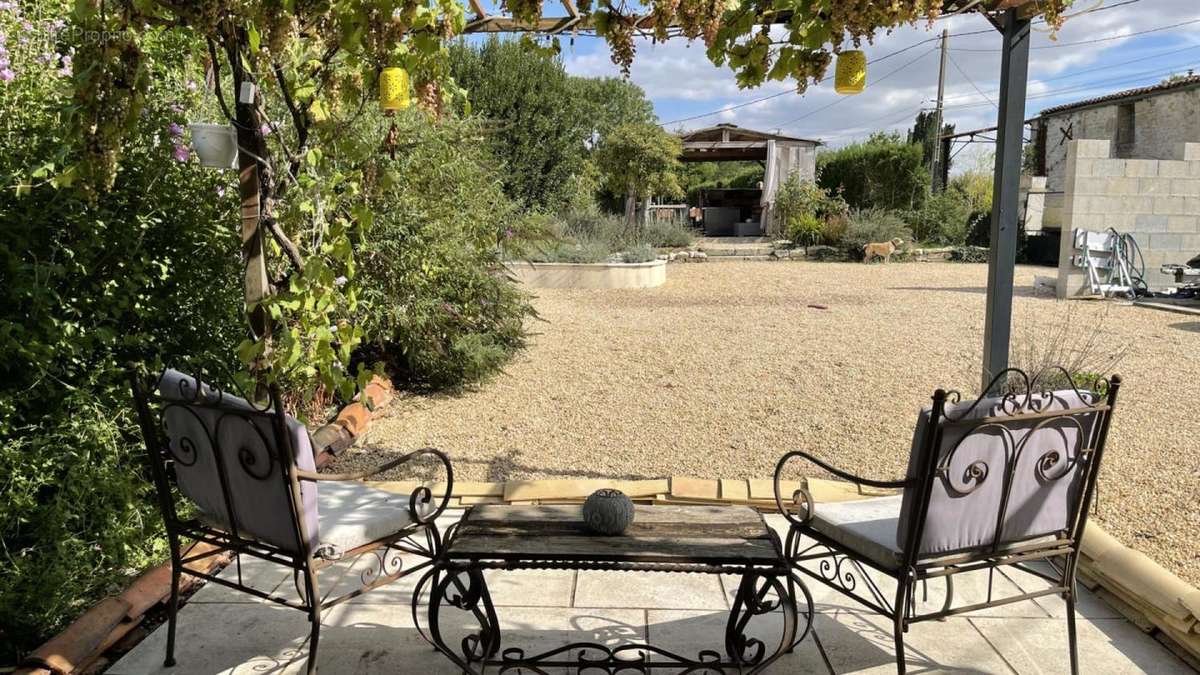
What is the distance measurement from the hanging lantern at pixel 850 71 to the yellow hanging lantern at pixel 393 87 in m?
1.67

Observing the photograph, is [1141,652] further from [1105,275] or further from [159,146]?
[1105,275]

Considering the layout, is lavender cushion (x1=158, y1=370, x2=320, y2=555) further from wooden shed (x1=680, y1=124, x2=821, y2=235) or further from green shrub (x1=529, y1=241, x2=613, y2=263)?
wooden shed (x1=680, y1=124, x2=821, y2=235)

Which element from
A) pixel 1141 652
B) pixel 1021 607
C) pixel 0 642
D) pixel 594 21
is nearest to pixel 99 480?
pixel 0 642

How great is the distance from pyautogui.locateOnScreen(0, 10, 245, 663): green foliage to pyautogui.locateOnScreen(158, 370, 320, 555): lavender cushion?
660mm

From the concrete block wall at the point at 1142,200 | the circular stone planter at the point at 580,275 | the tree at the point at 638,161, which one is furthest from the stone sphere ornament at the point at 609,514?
the tree at the point at 638,161

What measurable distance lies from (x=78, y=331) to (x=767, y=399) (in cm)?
392

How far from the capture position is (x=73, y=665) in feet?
7.21

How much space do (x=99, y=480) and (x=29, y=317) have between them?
62 centimetres

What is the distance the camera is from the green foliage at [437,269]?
511 centimetres

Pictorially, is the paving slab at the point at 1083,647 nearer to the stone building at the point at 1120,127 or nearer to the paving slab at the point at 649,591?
the paving slab at the point at 649,591

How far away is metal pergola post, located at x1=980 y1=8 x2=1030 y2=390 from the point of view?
3346 millimetres

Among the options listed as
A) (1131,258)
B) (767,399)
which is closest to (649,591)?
(767,399)

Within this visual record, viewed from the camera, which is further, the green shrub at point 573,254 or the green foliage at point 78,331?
the green shrub at point 573,254

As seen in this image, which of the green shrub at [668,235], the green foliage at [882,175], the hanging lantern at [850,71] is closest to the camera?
the hanging lantern at [850,71]
